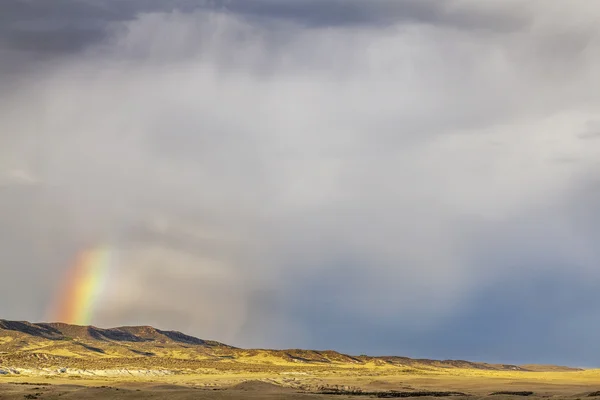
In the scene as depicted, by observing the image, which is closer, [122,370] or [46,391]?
[46,391]

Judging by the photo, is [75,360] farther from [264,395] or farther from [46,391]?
[264,395]

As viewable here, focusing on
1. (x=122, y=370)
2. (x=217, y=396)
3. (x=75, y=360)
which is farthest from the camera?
(x=75, y=360)

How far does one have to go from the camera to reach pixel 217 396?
62.5 meters

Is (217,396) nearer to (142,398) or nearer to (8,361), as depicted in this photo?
(142,398)

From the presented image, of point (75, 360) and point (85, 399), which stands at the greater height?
point (75, 360)

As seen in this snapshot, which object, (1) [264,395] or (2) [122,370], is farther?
(2) [122,370]

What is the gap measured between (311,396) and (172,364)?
90.2m

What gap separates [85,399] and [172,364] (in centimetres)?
8641

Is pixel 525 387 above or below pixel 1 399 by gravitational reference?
above

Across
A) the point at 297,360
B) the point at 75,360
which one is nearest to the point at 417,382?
the point at 75,360

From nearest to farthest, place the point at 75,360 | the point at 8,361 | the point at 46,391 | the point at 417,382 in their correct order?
the point at 46,391, the point at 417,382, the point at 8,361, the point at 75,360

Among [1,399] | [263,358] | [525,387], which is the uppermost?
[263,358]

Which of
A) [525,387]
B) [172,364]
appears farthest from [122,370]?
[525,387]

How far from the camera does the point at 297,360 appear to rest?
196250mm
